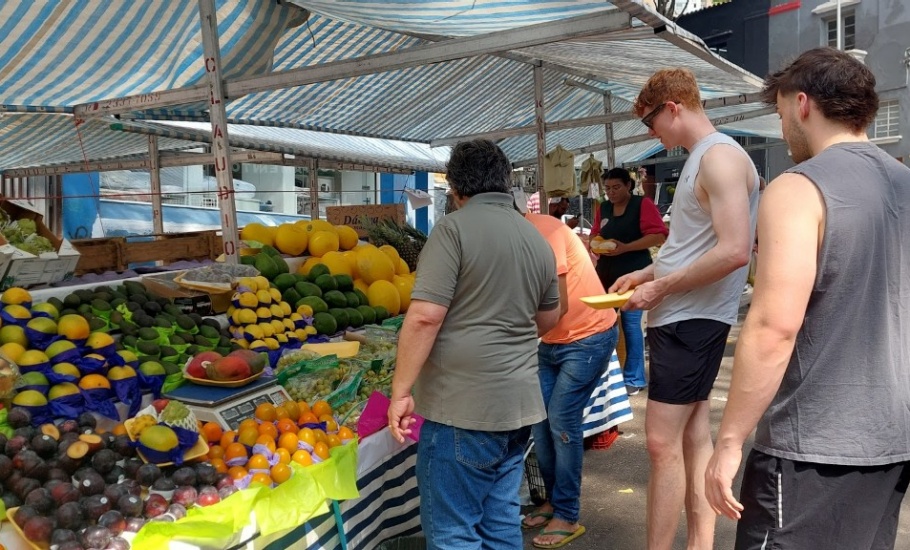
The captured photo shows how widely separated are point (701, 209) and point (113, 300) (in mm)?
2815

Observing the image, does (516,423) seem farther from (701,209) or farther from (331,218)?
(331,218)

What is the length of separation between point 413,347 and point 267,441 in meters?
0.80

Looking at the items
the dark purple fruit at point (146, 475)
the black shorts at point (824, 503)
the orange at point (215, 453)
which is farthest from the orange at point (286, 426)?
the black shorts at point (824, 503)

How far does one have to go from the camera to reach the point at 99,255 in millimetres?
5047

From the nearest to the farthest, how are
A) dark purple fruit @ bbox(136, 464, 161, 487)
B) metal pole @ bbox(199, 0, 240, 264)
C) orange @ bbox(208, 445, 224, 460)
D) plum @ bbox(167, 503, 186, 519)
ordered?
plum @ bbox(167, 503, 186, 519) → dark purple fruit @ bbox(136, 464, 161, 487) → orange @ bbox(208, 445, 224, 460) → metal pole @ bbox(199, 0, 240, 264)

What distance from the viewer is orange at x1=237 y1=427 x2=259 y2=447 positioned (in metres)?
2.63

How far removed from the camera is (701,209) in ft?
8.30

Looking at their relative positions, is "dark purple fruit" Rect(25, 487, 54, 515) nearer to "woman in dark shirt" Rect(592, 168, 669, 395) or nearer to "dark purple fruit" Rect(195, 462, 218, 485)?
"dark purple fruit" Rect(195, 462, 218, 485)

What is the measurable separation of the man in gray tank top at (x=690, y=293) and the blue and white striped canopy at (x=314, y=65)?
118cm

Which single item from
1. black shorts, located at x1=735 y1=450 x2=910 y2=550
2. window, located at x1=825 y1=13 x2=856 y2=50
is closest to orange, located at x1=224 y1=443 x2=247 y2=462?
black shorts, located at x1=735 y1=450 x2=910 y2=550

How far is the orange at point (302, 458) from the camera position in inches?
99.5

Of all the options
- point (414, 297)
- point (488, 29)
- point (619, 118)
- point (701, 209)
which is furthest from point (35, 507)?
point (619, 118)

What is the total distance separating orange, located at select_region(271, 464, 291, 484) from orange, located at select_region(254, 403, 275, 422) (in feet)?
1.53

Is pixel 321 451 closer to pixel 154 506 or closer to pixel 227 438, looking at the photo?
pixel 227 438
